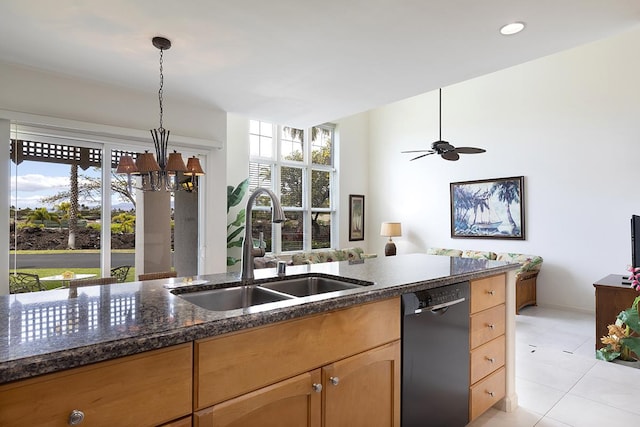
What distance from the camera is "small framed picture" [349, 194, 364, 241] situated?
7.89 metres

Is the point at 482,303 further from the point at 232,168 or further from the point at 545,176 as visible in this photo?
the point at 232,168

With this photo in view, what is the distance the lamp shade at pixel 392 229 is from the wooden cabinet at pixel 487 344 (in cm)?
468

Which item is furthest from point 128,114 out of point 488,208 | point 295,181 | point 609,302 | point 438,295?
point 488,208

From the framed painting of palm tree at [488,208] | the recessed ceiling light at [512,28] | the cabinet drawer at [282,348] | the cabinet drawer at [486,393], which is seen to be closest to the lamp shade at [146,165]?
the cabinet drawer at [282,348]

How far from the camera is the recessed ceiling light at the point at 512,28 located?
257 cm

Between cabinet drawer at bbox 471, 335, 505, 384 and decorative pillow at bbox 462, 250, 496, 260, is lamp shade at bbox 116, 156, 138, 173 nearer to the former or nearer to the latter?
cabinet drawer at bbox 471, 335, 505, 384

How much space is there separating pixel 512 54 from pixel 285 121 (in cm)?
301

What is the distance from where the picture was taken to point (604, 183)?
16.7 feet

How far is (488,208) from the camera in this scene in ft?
20.5

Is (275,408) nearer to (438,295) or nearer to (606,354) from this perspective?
(438,295)

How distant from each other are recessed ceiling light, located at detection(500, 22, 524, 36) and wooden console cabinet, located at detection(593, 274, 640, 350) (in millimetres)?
2637

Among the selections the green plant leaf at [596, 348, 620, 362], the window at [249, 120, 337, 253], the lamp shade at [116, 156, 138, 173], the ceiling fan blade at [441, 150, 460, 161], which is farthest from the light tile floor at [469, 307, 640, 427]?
the window at [249, 120, 337, 253]

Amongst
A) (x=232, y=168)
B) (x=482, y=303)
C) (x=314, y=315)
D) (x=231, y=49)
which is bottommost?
(x=482, y=303)

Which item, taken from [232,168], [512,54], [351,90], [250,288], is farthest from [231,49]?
[232,168]
